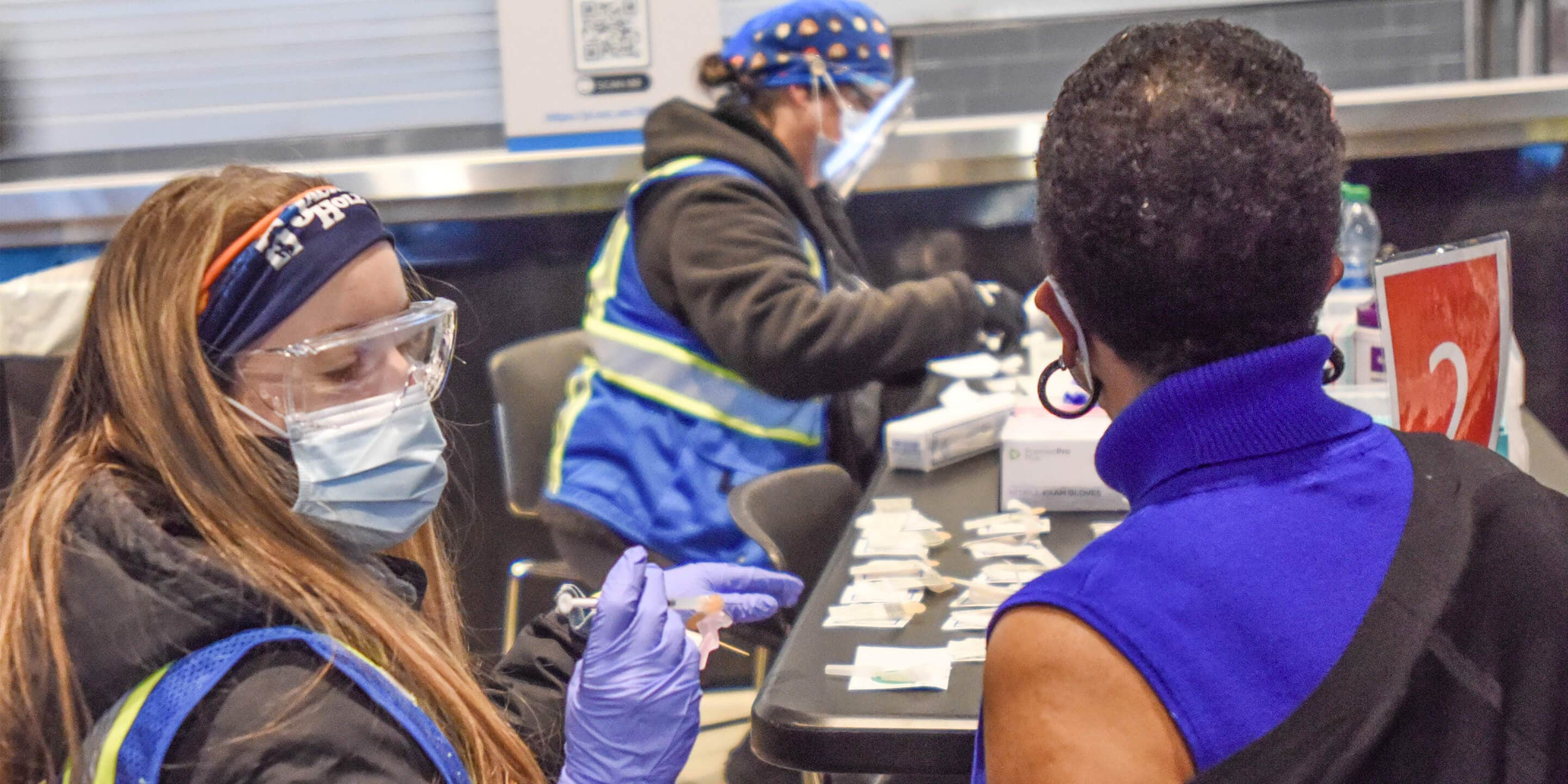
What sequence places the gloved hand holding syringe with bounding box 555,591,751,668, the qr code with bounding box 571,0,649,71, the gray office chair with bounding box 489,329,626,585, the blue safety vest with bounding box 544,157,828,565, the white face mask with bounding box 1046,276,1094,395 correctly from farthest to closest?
1. the qr code with bounding box 571,0,649,71
2. the gray office chair with bounding box 489,329,626,585
3. the blue safety vest with bounding box 544,157,828,565
4. the gloved hand holding syringe with bounding box 555,591,751,668
5. the white face mask with bounding box 1046,276,1094,395

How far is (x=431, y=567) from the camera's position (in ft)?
4.52

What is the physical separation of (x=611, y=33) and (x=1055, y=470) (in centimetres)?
179

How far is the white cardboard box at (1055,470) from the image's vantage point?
1.77m

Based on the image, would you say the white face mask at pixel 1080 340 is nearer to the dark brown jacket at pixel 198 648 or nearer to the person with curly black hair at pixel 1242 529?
the person with curly black hair at pixel 1242 529

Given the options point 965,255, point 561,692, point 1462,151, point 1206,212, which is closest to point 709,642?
point 561,692

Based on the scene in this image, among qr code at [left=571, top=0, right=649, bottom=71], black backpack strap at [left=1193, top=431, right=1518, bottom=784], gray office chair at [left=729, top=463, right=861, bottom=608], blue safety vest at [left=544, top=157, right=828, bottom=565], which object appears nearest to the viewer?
black backpack strap at [left=1193, top=431, right=1518, bottom=784]

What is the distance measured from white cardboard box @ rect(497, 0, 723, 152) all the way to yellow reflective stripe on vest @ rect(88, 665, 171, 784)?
7.82 ft

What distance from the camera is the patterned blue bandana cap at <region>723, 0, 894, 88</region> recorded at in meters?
2.41

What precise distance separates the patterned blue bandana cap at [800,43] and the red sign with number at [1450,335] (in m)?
1.33

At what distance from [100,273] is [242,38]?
8.74 ft

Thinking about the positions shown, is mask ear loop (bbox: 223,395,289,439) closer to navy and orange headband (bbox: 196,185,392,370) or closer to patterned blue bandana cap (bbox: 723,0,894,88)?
navy and orange headband (bbox: 196,185,392,370)

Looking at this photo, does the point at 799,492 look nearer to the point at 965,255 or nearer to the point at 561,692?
the point at 561,692

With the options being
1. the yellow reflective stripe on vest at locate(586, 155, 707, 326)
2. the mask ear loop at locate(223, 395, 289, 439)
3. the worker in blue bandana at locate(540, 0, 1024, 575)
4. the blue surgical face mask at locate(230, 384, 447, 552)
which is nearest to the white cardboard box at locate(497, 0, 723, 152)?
the worker in blue bandana at locate(540, 0, 1024, 575)

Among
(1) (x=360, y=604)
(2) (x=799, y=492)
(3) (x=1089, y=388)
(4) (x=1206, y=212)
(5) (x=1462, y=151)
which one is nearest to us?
(4) (x=1206, y=212)
